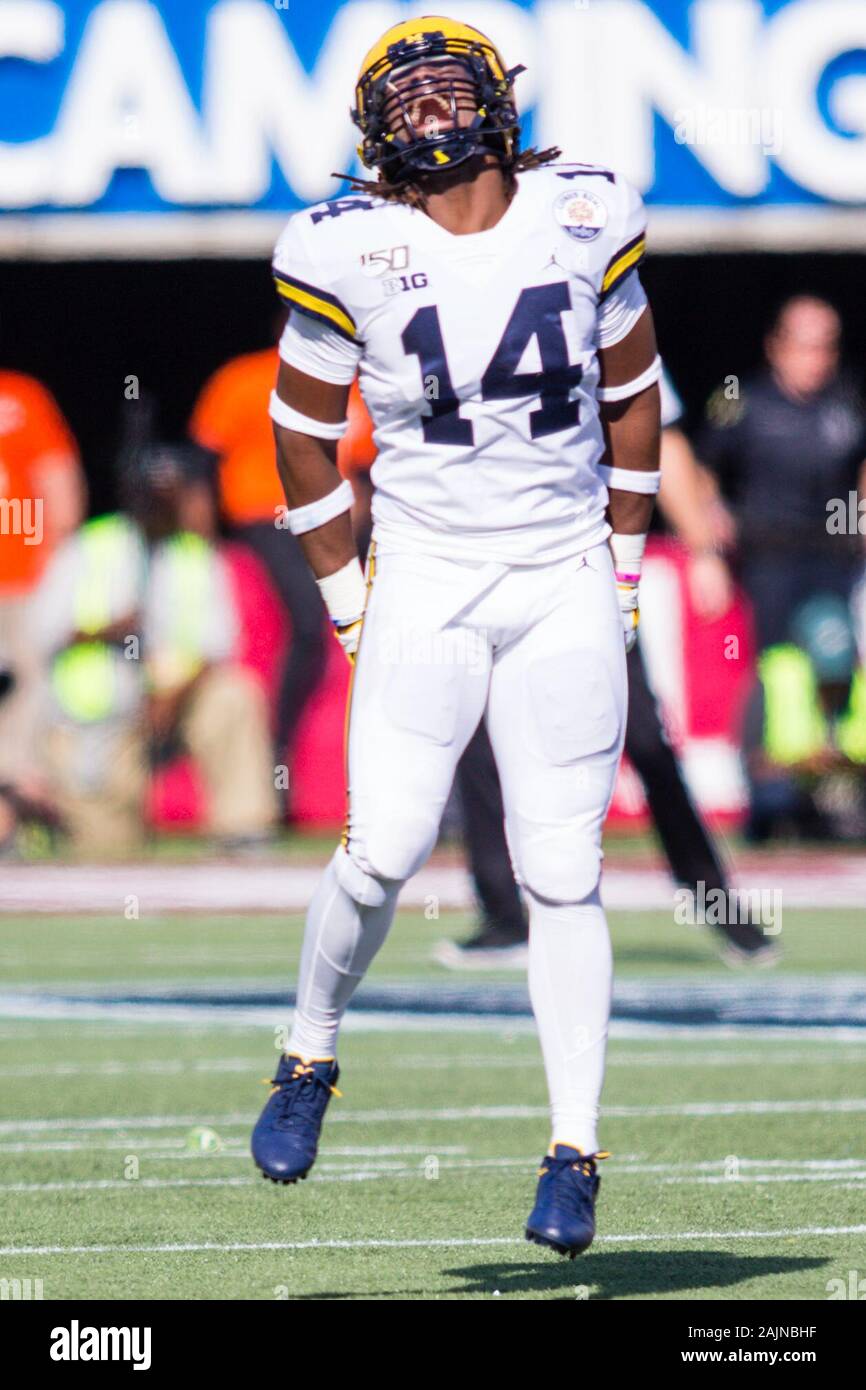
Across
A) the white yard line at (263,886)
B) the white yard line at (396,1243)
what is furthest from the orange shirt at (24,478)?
the white yard line at (396,1243)

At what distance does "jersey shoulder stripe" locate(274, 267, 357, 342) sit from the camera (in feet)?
17.5

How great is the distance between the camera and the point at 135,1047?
860 cm

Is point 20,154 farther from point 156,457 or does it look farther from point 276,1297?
point 276,1297

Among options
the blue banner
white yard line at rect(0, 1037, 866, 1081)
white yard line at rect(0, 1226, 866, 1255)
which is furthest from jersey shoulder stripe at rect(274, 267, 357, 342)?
the blue banner

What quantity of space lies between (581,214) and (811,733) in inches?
432

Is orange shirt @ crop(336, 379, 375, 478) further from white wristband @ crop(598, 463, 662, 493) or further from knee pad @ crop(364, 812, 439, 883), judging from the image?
knee pad @ crop(364, 812, 439, 883)

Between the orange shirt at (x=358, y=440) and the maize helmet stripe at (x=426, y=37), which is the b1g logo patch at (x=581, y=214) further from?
the orange shirt at (x=358, y=440)

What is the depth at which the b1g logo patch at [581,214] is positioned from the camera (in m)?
5.33

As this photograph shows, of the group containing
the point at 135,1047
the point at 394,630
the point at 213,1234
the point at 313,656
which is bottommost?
the point at 313,656

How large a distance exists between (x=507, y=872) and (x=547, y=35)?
871 centimetres

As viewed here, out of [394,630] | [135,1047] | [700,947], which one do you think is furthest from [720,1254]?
[700,947]

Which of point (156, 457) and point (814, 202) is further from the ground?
point (814, 202)

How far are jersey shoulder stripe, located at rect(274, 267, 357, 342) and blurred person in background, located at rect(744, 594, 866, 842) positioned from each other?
10.8 m
